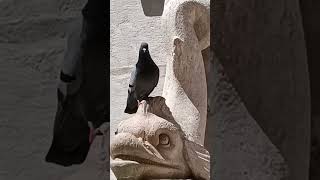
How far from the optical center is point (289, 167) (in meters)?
0.34

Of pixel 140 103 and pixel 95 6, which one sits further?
pixel 140 103

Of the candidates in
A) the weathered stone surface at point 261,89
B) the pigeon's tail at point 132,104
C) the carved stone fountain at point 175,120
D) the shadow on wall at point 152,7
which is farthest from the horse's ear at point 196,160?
the weathered stone surface at point 261,89

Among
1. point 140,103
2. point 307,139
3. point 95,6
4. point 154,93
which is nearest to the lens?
point 307,139

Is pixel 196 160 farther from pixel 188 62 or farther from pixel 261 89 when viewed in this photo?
pixel 261 89

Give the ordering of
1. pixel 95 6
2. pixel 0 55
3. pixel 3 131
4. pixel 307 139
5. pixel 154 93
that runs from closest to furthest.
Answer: pixel 307 139
pixel 3 131
pixel 95 6
pixel 0 55
pixel 154 93

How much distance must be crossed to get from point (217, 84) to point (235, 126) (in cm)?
2

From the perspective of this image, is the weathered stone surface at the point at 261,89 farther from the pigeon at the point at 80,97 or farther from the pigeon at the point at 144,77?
the pigeon at the point at 144,77

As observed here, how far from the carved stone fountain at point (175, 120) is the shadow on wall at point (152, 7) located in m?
0.22

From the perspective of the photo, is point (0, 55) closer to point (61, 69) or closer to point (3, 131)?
point (61, 69)

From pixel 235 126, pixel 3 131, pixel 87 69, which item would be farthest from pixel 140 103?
pixel 235 126

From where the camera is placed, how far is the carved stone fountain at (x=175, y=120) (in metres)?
1.34

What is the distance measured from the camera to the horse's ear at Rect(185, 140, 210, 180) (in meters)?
1.39

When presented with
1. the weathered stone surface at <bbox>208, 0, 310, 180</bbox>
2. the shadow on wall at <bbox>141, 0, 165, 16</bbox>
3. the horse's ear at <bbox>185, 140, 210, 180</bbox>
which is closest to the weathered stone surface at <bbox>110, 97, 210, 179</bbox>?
the horse's ear at <bbox>185, 140, 210, 180</bbox>

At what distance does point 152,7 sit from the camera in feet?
5.98
